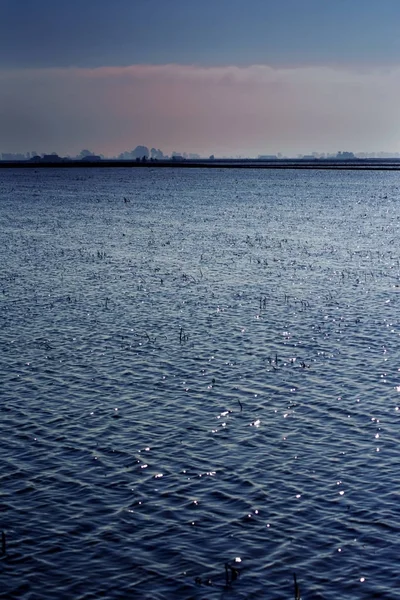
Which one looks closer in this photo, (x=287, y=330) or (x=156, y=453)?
(x=156, y=453)

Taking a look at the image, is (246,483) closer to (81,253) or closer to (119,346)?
(119,346)

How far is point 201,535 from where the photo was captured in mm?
19922

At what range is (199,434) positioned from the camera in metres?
27.1

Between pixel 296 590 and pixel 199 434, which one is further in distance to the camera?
pixel 199 434

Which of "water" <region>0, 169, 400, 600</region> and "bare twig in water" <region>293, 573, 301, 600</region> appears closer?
"bare twig in water" <region>293, 573, 301, 600</region>

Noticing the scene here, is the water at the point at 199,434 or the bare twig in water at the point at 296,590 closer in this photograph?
the bare twig in water at the point at 296,590

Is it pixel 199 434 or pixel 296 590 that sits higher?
pixel 296 590

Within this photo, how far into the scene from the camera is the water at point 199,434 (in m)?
18.6

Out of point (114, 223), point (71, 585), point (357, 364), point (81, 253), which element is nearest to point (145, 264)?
point (81, 253)

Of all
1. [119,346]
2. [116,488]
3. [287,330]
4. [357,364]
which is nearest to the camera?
[116,488]

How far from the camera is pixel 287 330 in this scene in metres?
42.6

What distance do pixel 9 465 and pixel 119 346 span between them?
49.6 feet

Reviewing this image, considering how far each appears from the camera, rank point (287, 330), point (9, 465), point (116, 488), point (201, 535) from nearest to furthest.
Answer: point (201, 535) < point (116, 488) < point (9, 465) < point (287, 330)

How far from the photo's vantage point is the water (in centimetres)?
1858
